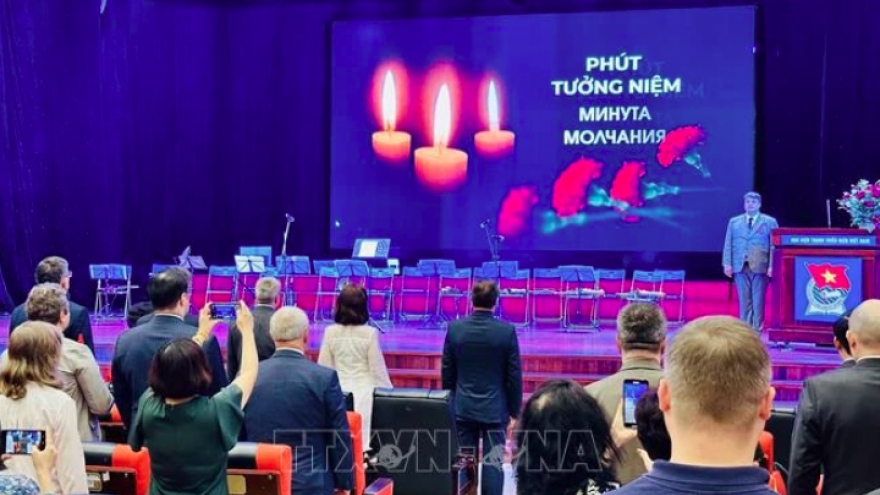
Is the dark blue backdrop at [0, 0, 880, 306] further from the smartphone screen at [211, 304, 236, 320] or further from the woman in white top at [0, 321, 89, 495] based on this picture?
the woman in white top at [0, 321, 89, 495]

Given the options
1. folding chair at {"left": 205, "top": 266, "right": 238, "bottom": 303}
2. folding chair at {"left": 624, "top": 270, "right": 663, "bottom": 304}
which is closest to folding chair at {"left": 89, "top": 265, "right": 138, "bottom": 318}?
folding chair at {"left": 205, "top": 266, "right": 238, "bottom": 303}

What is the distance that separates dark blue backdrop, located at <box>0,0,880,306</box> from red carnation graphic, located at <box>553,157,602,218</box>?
0.62 meters

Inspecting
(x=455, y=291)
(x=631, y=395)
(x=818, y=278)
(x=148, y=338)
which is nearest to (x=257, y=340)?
(x=148, y=338)

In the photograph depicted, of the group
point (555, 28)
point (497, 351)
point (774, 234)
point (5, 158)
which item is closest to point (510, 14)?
point (555, 28)

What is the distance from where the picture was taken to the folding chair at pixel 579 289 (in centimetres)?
1067

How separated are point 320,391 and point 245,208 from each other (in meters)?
10.5

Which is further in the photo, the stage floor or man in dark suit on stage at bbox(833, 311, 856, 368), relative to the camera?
the stage floor

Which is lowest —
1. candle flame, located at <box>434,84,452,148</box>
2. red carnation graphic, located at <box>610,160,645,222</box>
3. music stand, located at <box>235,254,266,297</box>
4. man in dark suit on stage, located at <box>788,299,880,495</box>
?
man in dark suit on stage, located at <box>788,299,880,495</box>

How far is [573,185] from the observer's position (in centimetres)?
1181

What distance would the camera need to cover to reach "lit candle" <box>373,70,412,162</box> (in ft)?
41.1

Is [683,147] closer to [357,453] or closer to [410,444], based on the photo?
[410,444]

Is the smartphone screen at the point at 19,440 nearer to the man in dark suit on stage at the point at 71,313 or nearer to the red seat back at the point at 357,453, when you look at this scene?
the red seat back at the point at 357,453

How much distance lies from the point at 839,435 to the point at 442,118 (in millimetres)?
10067

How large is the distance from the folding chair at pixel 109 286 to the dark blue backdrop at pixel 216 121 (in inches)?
12.0
